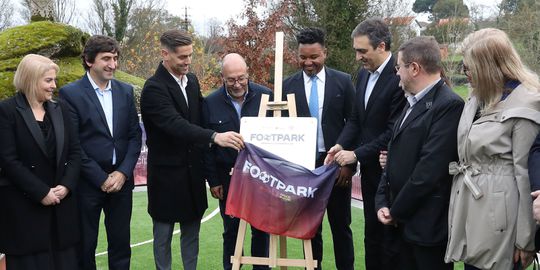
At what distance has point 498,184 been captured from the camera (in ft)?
8.46

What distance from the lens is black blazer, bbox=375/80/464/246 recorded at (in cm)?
289

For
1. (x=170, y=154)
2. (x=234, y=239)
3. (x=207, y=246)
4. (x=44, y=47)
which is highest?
(x=44, y=47)

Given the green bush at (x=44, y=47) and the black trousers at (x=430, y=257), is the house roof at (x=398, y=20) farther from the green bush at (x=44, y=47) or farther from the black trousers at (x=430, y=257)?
the black trousers at (x=430, y=257)

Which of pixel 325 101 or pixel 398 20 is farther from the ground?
pixel 398 20

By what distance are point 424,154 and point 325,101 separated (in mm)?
1358

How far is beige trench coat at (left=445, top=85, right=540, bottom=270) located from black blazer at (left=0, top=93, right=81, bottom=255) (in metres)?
2.71

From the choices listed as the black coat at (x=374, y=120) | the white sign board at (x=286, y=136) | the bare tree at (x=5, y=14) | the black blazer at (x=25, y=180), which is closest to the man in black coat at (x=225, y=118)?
the white sign board at (x=286, y=136)

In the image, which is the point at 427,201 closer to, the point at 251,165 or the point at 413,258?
the point at 413,258

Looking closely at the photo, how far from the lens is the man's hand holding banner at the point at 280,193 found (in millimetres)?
3539

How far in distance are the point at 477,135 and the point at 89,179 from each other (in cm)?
276

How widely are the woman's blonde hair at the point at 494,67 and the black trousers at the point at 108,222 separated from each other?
2.75 m

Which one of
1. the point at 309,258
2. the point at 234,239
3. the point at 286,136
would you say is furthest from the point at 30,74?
Answer: the point at 309,258

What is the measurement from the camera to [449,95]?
9.74 feet

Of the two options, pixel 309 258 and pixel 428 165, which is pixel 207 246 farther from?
pixel 428 165
